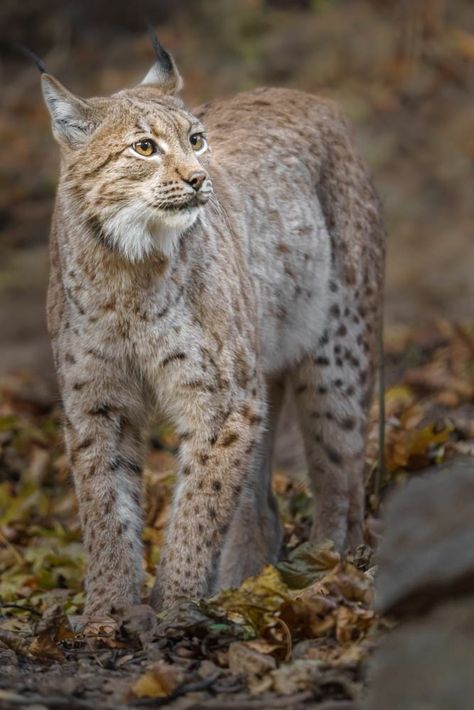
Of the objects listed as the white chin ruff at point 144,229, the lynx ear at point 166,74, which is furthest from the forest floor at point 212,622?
the lynx ear at point 166,74

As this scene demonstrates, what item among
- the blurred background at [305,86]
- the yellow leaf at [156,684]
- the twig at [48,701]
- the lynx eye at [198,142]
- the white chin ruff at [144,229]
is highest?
the blurred background at [305,86]

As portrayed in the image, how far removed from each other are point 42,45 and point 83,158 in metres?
10.5

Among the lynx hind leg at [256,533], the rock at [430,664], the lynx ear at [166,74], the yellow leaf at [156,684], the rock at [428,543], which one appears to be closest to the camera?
the rock at [430,664]

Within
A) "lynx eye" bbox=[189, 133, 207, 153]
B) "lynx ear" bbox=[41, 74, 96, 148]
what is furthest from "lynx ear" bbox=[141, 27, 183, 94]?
"lynx ear" bbox=[41, 74, 96, 148]

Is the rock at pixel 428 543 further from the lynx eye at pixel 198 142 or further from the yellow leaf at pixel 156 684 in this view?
the lynx eye at pixel 198 142

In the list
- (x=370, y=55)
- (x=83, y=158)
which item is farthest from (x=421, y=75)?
(x=83, y=158)

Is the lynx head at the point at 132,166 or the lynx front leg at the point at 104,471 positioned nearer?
the lynx head at the point at 132,166

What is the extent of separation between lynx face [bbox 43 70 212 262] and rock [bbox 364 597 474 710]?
237cm

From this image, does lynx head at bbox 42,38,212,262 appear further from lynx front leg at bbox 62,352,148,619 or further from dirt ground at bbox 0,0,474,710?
Answer: dirt ground at bbox 0,0,474,710

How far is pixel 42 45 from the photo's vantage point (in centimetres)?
1556

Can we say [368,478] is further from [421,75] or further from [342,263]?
[421,75]

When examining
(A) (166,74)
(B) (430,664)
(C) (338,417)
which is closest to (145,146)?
(A) (166,74)

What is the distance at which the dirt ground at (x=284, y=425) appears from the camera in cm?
417

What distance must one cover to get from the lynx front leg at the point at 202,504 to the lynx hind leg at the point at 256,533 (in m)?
0.98
